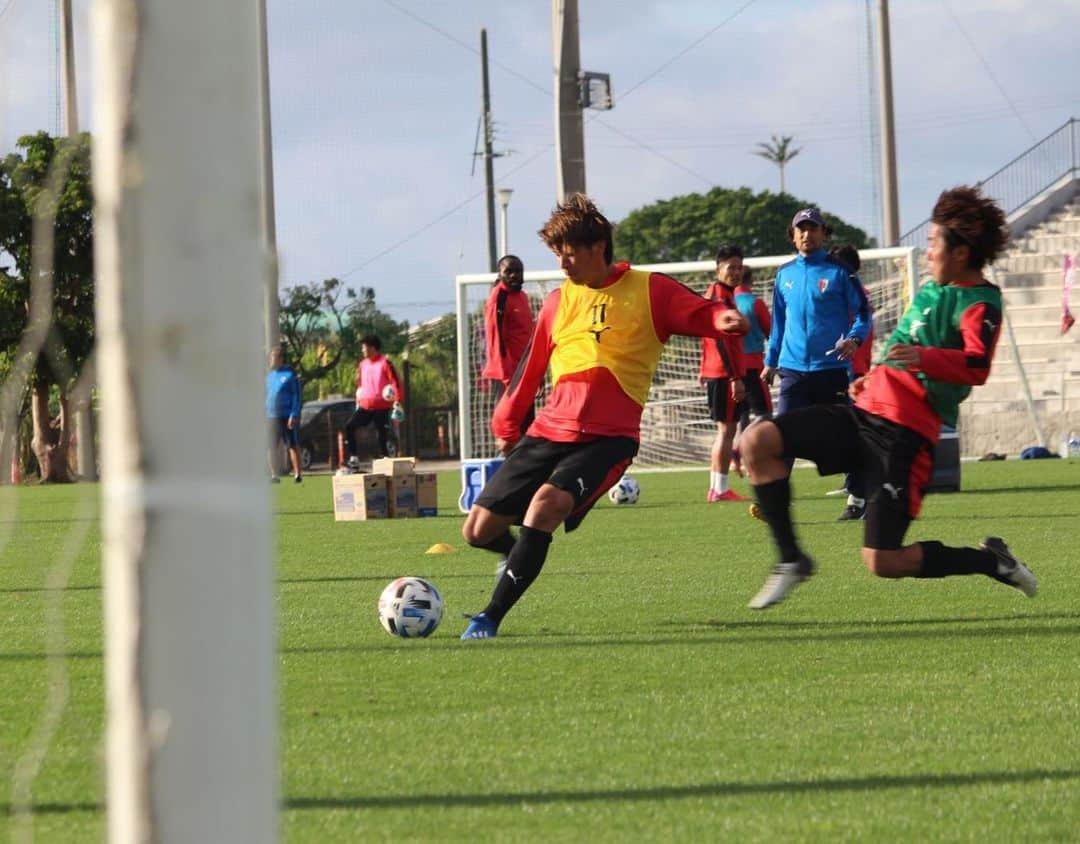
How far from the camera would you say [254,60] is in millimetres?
1901

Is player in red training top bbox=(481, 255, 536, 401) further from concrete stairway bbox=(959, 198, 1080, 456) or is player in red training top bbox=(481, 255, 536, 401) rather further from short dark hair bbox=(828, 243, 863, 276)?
concrete stairway bbox=(959, 198, 1080, 456)

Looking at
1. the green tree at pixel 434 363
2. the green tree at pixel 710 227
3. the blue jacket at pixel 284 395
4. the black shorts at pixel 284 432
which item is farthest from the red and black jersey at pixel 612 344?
the green tree at pixel 710 227

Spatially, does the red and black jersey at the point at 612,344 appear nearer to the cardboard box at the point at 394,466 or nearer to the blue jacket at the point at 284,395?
the cardboard box at the point at 394,466

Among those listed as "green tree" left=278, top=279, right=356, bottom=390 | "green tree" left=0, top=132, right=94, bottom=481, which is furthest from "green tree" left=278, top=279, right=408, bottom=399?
"green tree" left=0, top=132, right=94, bottom=481

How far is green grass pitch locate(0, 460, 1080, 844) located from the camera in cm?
361

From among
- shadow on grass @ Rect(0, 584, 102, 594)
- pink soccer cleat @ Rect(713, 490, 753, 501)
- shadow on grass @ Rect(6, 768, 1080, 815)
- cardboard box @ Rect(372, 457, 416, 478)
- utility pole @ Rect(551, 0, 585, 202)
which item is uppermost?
utility pole @ Rect(551, 0, 585, 202)

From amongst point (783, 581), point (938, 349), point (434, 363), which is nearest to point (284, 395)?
point (783, 581)

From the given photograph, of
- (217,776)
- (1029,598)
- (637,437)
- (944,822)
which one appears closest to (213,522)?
(217,776)

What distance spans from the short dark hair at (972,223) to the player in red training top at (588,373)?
3.09 feet

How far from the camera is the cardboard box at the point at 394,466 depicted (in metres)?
14.9

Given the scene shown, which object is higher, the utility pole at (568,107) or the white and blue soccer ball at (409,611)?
the utility pole at (568,107)

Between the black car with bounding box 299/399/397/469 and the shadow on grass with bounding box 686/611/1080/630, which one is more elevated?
the black car with bounding box 299/399/397/469

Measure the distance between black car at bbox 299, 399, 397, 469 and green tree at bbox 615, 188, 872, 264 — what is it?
3963 centimetres

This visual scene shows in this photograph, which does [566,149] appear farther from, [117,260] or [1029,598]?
[117,260]
